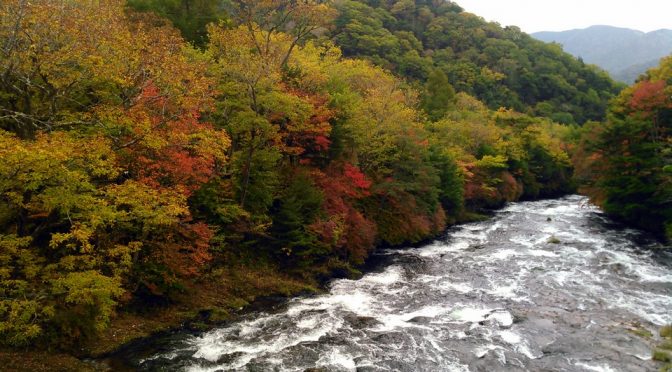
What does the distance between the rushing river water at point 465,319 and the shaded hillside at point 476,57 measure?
66.0 meters

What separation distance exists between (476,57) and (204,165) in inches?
4230

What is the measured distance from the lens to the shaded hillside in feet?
321

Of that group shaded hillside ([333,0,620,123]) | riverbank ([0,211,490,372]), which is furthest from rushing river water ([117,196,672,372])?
shaded hillside ([333,0,620,123])

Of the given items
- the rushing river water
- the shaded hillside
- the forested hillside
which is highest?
the shaded hillside

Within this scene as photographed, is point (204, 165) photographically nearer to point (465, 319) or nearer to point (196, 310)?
point (196, 310)

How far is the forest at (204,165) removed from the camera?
14.7 meters

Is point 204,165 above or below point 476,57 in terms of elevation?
below

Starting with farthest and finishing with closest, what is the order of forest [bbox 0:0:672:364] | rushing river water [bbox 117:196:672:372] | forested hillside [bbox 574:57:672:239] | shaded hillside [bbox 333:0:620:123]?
shaded hillside [bbox 333:0:620:123] → forested hillside [bbox 574:57:672:239] → rushing river water [bbox 117:196:672:372] → forest [bbox 0:0:672:364]

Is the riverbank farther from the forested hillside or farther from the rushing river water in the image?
the forested hillside

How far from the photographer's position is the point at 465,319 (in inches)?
833

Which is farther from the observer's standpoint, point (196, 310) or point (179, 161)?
point (196, 310)

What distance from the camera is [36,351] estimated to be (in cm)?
1516

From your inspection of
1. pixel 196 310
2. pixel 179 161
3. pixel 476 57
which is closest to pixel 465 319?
pixel 196 310

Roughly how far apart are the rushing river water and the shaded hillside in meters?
66.0
